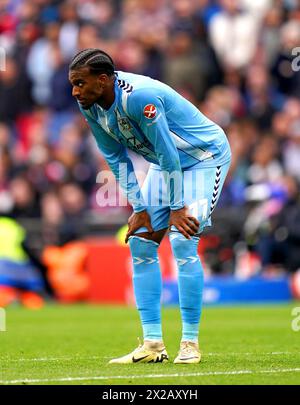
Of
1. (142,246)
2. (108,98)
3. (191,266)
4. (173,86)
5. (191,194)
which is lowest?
(191,266)

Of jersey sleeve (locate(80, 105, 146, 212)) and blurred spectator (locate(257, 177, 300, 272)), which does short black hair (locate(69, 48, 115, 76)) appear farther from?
blurred spectator (locate(257, 177, 300, 272))

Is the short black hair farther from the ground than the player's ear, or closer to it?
farther from the ground

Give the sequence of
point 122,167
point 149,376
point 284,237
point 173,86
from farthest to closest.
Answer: point 173,86 → point 284,237 → point 122,167 → point 149,376

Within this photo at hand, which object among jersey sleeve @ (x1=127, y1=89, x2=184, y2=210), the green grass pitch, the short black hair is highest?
the short black hair

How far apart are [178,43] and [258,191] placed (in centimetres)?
355

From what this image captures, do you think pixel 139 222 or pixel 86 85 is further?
pixel 139 222

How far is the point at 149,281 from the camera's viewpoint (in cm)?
801

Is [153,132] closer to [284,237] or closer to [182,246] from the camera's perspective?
[182,246]

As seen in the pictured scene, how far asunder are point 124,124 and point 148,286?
118cm

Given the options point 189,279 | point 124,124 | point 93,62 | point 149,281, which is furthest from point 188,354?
point 93,62

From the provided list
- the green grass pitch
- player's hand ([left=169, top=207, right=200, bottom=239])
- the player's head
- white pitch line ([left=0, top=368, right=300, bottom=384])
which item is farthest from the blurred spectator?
white pitch line ([left=0, top=368, right=300, bottom=384])

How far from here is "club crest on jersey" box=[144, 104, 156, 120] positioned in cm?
750

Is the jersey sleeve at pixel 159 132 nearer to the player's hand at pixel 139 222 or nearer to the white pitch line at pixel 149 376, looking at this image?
the player's hand at pixel 139 222
